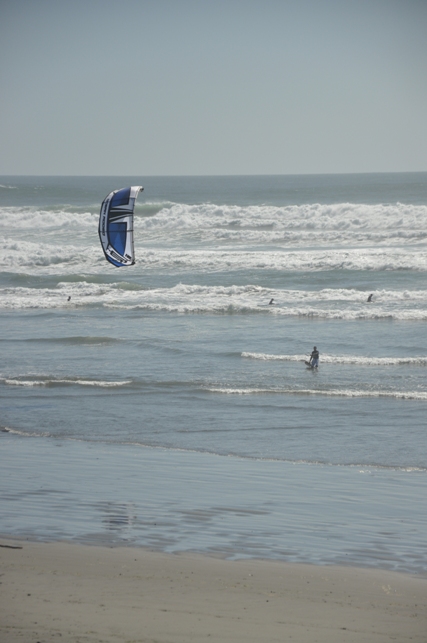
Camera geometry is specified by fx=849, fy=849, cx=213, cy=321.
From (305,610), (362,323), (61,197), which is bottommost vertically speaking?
(305,610)

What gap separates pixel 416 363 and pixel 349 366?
1385mm

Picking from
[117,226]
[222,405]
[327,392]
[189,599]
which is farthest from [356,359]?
[189,599]

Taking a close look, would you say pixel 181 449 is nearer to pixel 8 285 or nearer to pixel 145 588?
pixel 145 588

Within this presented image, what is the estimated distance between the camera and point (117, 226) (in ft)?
51.5

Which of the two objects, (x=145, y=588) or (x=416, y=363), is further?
(x=416, y=363)

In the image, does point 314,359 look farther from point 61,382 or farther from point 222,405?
point 61,382

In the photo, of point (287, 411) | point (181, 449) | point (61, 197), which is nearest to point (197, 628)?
A: point (181, 449)

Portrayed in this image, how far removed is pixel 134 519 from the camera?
859 centimetres

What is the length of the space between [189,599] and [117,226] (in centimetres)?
1011

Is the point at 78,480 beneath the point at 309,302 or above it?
beneath

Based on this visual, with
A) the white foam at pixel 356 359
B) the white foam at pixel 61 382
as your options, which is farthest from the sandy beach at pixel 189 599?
the white foam at pixel 356 359

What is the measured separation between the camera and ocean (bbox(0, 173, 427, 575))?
8.44 metres

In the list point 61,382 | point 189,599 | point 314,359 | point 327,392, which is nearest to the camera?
point 189,599

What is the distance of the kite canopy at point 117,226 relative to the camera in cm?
1543
